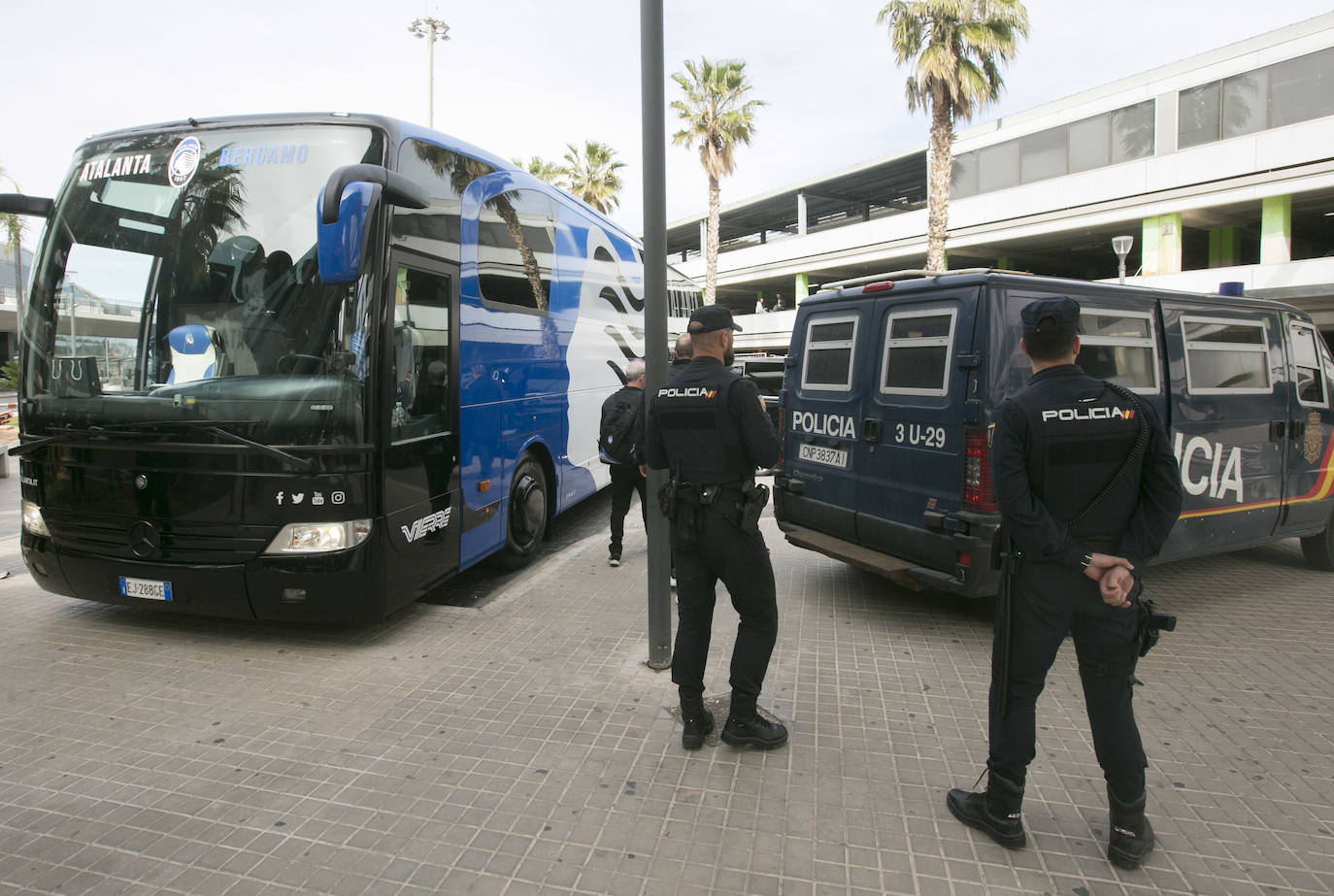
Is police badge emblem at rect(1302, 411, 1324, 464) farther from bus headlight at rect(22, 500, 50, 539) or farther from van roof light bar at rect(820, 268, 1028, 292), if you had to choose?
bus headlight at rect(22, 500, 50, 539)

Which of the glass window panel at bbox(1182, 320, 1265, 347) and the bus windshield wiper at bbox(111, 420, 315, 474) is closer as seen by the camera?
the bus windshield wiper at bbox(111, 420, 315, 474)

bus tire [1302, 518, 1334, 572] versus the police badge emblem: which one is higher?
the police badge emblem

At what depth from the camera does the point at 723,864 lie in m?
2.77

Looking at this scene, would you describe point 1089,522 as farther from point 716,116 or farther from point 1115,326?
point 716,116

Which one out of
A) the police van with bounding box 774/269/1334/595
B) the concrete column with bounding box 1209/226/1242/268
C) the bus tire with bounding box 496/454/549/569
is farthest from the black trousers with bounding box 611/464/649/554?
the concrete column with bounding box 1209/226/1242/268

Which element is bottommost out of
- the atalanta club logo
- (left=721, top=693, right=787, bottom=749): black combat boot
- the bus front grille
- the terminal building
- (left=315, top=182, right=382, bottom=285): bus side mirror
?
(left=721, top=693, right=787, bottom=749): black combat boot

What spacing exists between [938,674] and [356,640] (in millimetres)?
3599

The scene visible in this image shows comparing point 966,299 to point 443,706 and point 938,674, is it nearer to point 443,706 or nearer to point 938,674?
point 938,674

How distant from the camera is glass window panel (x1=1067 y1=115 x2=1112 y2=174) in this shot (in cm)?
2562

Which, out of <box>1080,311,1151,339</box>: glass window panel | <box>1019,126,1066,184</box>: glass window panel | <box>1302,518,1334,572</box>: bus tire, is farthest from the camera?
<box>1019,126,1066,184</box>: glass window panel

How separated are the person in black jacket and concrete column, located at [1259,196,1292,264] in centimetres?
2345

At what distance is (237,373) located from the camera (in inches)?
174

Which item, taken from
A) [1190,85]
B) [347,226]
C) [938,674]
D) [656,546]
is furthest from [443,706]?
[1190,85]

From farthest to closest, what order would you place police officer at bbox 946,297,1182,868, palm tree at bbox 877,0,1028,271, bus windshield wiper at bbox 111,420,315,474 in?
palm tree at bbox 877,0,1028,271
bus windshield wiper at bbox 111,420,315,474
police officer at bbox 946,297,1182,868
